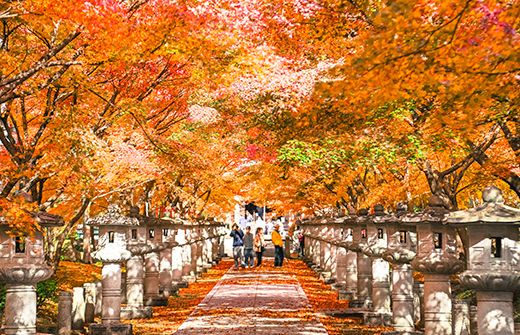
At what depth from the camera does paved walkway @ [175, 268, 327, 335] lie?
16.5 m

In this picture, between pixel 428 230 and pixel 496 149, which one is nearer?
pixel 428 230

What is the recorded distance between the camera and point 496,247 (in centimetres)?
905

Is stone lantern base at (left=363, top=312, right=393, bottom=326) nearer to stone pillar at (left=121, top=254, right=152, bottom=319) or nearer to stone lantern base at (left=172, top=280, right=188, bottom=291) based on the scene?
stone pillar at (left=121, top=254, right=152, bottom=319)

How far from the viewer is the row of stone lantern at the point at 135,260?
16188mm

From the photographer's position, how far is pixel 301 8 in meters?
15.3

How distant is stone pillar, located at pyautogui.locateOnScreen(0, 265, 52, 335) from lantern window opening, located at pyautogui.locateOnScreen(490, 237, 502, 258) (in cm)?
640

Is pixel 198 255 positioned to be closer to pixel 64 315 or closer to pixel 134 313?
pixel 134 313

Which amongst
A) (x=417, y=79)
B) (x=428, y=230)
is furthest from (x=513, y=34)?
(x=428, y=230)

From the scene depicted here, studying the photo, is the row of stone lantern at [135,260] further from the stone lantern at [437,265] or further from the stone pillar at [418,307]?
the stone lantern at [437,265]

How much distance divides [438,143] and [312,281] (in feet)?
59.5

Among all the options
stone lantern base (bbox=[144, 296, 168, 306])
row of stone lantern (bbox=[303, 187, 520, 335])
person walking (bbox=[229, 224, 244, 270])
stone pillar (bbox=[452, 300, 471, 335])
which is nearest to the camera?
row of stone lantern (bbox=[303, 187, 520, 335])

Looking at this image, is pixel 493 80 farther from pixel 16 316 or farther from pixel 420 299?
pixel 420 299

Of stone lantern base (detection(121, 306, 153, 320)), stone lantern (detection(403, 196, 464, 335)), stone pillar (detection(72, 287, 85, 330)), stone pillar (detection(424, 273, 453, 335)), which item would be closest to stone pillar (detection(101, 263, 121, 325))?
stone pillar (detection(72, 287, 85, 330))

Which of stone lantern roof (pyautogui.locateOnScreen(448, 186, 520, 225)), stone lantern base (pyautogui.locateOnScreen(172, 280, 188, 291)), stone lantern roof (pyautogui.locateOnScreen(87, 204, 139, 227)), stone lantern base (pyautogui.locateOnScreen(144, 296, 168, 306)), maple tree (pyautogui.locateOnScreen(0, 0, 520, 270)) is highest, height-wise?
maple tree (pyautogui.locateOnScreen(0, 0, 520, 270))
